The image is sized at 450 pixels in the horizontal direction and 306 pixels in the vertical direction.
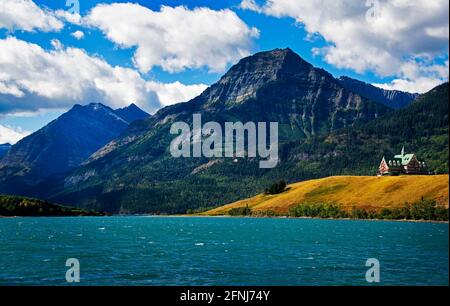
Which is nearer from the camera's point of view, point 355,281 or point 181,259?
point 355,281

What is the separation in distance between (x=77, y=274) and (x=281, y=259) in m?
41.3

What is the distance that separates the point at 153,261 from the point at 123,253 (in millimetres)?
17603

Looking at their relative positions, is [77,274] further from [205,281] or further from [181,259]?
[181,259]

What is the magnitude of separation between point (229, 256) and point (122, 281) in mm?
36031

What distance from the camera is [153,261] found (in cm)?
9588

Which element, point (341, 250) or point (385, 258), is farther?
point (341, 250)

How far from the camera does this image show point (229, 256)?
104688mm

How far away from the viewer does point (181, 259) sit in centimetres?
9900

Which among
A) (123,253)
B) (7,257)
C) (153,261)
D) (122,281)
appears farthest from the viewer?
(123,253)

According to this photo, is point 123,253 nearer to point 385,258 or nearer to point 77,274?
point 77,274
